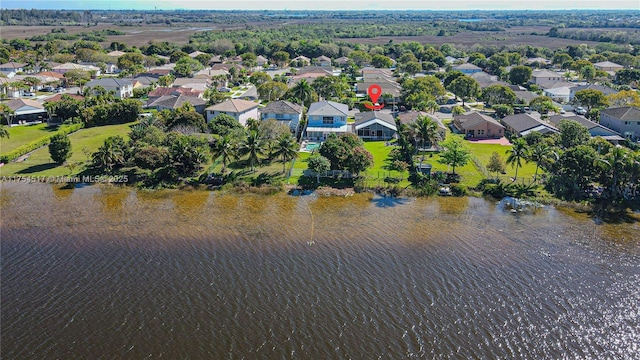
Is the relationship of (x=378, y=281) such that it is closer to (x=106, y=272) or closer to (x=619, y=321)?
(x=619, y=321)

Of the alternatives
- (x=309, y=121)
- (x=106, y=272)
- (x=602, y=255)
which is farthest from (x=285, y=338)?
(x=309, y=121)

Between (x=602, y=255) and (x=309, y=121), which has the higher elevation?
(x=309, y=121)

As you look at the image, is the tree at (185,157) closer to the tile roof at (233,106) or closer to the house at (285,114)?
the tile roof at (233,106)

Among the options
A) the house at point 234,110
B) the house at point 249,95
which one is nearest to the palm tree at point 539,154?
the house at point 234,110

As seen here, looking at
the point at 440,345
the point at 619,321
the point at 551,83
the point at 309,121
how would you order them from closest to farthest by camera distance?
the point at 440,345
the point at 619,321
the point at 309,121
the point at 551,83

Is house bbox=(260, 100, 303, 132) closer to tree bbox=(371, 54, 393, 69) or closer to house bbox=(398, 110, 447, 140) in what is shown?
house bbox=(398, 110, 447, 140)

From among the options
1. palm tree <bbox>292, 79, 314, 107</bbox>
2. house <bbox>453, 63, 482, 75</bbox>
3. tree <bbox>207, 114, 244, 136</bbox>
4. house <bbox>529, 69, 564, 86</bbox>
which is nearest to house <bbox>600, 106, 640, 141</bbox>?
house <bbox>529, 69, 564, 86</bbox>
